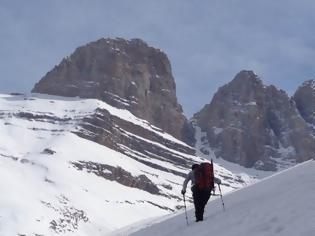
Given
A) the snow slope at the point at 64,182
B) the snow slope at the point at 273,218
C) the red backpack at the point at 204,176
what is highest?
the snow slope at the point at 64,182

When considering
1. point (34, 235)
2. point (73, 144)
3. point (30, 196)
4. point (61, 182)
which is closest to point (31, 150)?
point (73, 144)

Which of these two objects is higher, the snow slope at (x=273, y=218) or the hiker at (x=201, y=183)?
the hiker at (x=201, y=183)

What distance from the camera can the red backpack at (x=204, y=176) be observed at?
58.4 ft

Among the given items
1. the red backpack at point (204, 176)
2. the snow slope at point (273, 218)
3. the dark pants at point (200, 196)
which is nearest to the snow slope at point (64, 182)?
the dark pants at point (200, 196)

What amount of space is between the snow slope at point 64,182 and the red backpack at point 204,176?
8810 centimetres

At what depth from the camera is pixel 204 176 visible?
17828 mm

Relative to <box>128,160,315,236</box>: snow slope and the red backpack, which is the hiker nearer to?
the red backpack

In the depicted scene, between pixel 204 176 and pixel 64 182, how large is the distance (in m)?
122

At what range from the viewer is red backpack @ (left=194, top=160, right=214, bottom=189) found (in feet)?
58.4

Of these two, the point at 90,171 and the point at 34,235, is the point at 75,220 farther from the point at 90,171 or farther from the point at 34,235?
the point at 90,171

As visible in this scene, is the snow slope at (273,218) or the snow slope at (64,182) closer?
the snow slope at (273,218)

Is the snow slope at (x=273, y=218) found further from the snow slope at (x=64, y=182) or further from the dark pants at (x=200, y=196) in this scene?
the snow slope at (x=64, y=182)

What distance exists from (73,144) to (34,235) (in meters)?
66.6

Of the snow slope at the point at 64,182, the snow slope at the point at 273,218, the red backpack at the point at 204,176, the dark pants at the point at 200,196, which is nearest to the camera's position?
the snow slope at the point at 273,218
